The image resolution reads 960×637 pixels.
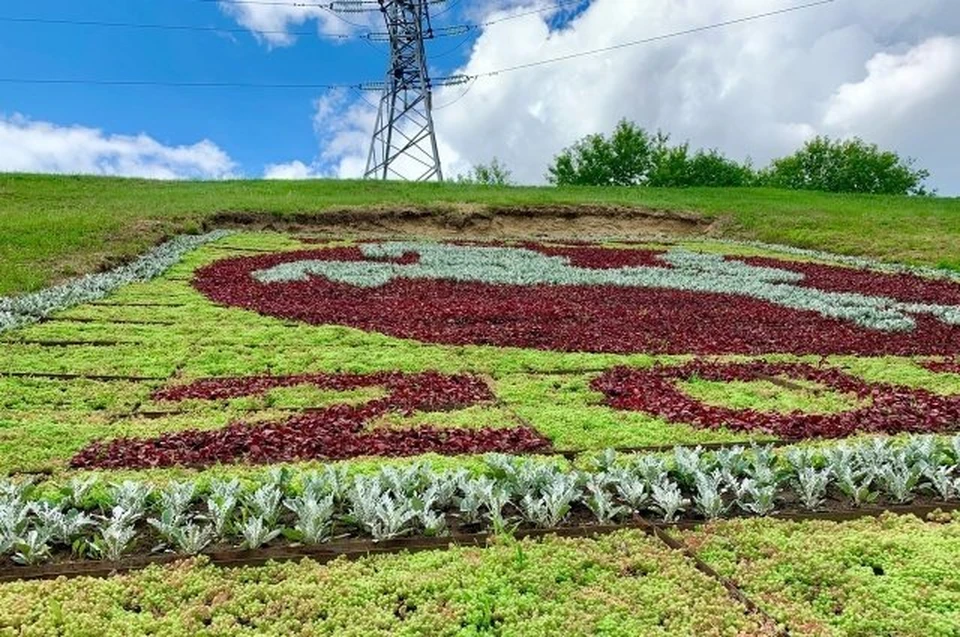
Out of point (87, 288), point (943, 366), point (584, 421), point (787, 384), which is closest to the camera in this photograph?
point (584, 421)

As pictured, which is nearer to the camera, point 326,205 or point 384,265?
point 384,265

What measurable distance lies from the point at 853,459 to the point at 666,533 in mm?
1920

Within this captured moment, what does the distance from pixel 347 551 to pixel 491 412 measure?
3.11 metres

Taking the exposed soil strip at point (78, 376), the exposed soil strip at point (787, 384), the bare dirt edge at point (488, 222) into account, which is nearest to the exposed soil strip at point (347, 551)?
the exposed soil strip at point (787, 384)

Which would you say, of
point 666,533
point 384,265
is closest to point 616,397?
point 666,533

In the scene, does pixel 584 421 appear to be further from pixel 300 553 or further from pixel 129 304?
pixel 129 304

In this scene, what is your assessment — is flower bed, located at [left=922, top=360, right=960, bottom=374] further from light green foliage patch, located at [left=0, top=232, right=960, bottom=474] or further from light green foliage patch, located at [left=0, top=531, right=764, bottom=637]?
light green foliage patch, located at [left=0, top=531, right=764, bottom=637]

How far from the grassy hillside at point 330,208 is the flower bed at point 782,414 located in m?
11.4

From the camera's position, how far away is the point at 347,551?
4.49m

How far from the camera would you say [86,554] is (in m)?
4.52

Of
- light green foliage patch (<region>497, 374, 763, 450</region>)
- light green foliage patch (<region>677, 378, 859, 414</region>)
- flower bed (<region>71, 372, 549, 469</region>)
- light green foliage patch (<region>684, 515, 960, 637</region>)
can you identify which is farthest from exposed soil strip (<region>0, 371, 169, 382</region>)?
light green foliage patch (<region>684, 515, 960, 637</region>)

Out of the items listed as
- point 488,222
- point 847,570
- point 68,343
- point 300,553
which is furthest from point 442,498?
point 488,222

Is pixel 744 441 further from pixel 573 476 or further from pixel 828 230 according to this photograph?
pixel 828 230

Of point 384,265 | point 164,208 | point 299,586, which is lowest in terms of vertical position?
point 299,586
